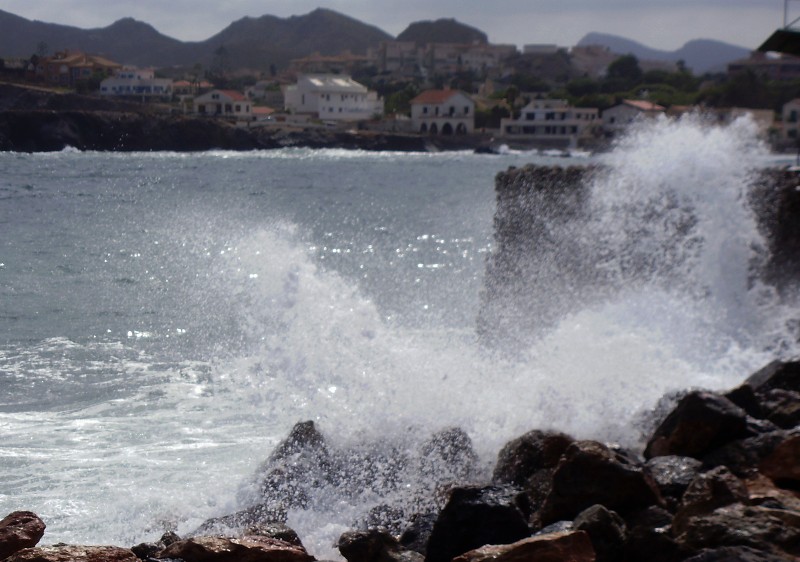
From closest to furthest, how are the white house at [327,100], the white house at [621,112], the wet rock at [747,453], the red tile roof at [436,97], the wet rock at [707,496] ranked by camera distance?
1. the wet rock at [707,496]
2. the wet rock at [747,453]
3. the white house at [621,112]
4. the red tile roof at [436,97]
5. the white house at [327,100]

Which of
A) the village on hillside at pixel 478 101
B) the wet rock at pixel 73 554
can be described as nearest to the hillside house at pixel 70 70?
the village on hillside at pixel 478 101

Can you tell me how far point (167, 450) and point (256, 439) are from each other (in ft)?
2.71

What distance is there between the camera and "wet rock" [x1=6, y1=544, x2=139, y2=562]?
576 centimetres

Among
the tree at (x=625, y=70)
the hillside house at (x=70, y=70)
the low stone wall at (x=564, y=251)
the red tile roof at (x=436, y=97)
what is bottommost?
the low stone wall at (x=564, y=251)

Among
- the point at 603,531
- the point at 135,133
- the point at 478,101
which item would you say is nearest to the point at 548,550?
the point at 603,531

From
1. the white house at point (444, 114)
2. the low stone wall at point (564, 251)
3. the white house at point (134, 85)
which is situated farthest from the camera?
the white house at point (134, 85)

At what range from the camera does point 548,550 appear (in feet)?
19.1

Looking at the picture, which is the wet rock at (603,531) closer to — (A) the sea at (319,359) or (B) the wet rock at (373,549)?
(B) the wet rock at (373,549)

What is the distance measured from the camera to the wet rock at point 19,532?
6.39m

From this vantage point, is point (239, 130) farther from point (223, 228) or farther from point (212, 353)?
point (212, 353)

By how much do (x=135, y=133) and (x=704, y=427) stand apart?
8298 cm

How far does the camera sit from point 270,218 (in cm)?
3228

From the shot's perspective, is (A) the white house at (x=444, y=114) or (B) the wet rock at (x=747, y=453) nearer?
(B) the wet rock at (x=747, y=453)

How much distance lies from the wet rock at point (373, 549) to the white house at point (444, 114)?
341 feet
